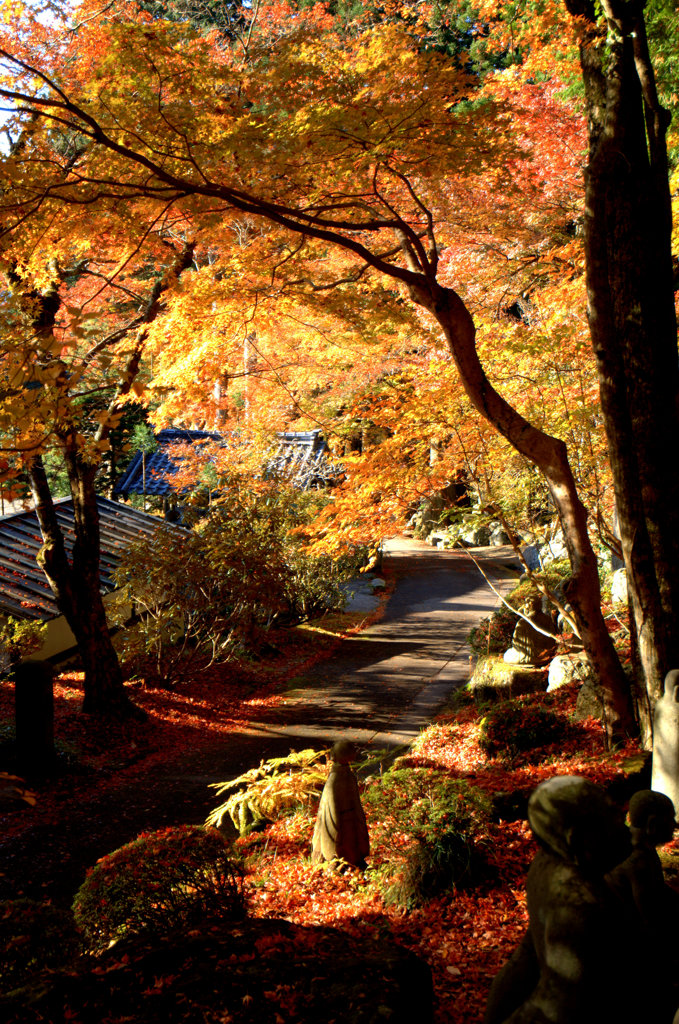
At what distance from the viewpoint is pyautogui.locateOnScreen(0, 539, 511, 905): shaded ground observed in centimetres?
664

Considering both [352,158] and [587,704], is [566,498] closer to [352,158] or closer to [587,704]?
[587,704]

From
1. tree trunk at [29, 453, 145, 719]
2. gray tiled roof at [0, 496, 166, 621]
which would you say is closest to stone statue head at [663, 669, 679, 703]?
tree trunk at [29, 453, 145, 719]

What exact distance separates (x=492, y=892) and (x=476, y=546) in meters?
20.0

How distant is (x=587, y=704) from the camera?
7.66 metres

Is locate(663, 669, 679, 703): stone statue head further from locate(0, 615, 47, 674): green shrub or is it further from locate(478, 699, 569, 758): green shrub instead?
locate(0, 615, 47, 674): green shrub

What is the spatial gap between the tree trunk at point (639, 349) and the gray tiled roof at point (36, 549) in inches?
334

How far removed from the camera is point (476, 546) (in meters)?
24.4

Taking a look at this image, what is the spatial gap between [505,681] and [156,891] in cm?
627

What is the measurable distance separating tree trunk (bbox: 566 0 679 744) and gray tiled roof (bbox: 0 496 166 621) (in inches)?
334

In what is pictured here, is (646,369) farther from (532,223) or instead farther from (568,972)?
(532,223)

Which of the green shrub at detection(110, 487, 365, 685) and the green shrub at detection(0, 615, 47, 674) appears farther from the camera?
the green shrub at detection(110, 487, 365, 685)

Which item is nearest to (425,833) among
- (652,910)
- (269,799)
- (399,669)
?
(269,799)

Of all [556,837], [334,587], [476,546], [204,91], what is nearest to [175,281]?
[204,91]

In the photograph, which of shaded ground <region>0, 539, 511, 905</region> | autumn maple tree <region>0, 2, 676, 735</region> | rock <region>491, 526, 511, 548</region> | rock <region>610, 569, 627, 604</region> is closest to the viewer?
autumn maple tree <region>0, 2, 676, 735</region>
